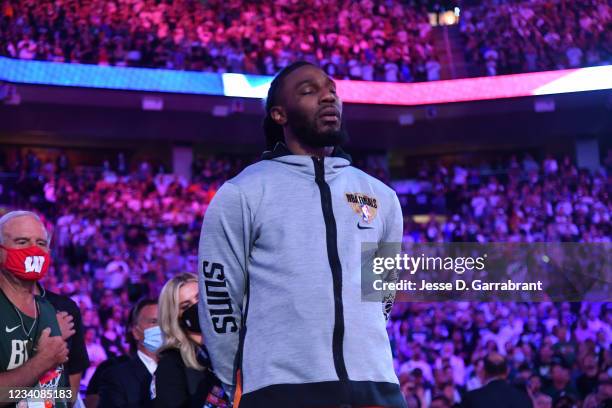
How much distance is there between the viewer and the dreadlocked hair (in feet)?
6.73

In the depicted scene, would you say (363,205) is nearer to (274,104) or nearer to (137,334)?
(274,104)

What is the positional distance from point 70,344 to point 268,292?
5.41ft

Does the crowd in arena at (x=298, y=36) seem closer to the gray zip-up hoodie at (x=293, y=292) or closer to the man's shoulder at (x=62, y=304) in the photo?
the man's shoulder at (x=62, y=304)

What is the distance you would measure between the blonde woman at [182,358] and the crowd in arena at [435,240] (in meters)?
4.54

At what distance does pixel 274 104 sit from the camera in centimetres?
207

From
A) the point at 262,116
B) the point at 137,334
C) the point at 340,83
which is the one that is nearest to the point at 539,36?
the point at 340,83

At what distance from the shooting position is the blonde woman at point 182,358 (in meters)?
2.63

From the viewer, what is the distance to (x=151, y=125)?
17.1 metres

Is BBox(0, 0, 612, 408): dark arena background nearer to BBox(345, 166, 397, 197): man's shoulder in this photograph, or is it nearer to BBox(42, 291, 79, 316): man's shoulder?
BBox(42, 291, 79, 316): man's shoulder

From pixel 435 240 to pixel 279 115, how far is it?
37.7ft

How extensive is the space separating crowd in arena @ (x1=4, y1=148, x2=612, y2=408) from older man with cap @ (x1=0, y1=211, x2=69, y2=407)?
482cm

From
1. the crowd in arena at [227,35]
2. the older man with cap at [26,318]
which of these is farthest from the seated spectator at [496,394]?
the crowd in arena at [227,35]

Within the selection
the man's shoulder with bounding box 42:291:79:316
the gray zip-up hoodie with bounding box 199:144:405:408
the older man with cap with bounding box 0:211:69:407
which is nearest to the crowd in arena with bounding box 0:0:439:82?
the man's shoulder with bounding box 42:291:79:316

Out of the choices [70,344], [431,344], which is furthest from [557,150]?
[70,344]
